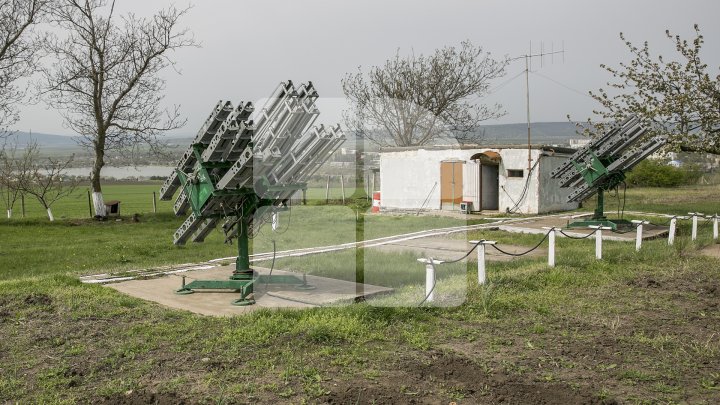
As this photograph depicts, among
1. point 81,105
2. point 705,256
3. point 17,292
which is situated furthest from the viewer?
point 81,105

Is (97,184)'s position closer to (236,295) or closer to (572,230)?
(572,230)

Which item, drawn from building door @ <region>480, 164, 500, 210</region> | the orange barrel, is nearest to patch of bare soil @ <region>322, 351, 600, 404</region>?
building door @ <region>480, 164, 500, 210</region>

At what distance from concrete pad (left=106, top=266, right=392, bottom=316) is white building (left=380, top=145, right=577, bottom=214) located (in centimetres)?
1583

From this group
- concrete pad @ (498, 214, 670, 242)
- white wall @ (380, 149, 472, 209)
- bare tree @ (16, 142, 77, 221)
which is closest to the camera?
concrete pad @ (498, 214, 670, 242)

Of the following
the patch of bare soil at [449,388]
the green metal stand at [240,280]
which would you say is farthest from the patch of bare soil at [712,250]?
the patch of bare soil at [449,388]

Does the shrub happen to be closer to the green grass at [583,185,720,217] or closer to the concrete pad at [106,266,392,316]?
the green grass at [583,185,720,217]

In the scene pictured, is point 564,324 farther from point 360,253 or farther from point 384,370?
point 360,253

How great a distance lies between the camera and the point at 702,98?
21.5 metres

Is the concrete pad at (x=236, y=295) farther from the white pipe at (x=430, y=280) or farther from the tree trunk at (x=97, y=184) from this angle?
the tree trunk at (x=97, y=184)

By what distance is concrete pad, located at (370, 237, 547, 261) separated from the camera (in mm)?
13844

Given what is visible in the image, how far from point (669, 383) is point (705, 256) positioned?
27.9ft

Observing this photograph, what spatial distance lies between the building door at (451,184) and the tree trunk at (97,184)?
13.4 m

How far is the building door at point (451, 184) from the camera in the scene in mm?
25656

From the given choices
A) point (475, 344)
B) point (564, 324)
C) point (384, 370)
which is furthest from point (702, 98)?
point (384, 370)
